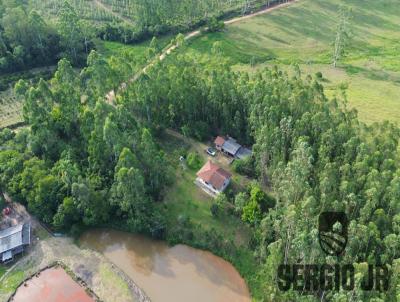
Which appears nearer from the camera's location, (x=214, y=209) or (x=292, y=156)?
(x=214, y=209)

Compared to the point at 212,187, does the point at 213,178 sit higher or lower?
higher

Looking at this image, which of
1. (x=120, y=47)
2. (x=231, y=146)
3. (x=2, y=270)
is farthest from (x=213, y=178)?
(x=120, y=47)

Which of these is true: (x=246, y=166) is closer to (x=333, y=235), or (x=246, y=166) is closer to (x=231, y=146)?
(x=231, y=146)

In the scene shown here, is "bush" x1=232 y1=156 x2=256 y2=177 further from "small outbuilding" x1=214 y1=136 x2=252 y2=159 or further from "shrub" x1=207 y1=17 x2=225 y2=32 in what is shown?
"shrub" x1=207 y1=17 x2=225 y2=32

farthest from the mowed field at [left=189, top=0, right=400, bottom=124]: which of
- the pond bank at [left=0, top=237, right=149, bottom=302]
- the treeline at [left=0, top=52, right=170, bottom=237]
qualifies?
the pond bank at [left=0, top=237, right=149, bottom=302]

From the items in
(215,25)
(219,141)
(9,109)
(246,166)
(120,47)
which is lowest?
(246,166)
